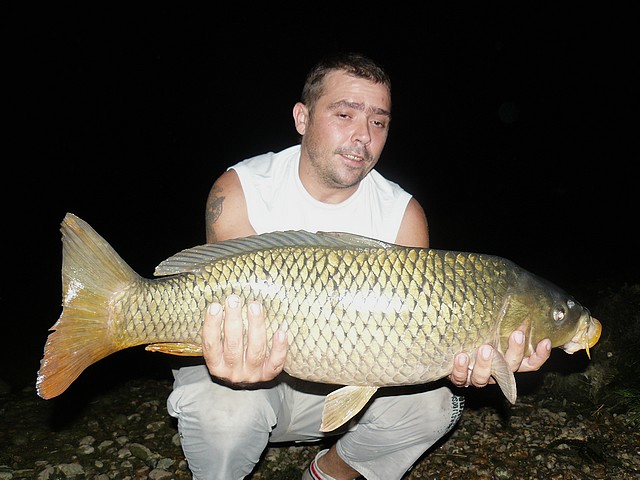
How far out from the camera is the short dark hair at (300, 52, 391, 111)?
2119 millimetres

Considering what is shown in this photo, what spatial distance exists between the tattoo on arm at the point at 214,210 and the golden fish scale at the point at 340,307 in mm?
552

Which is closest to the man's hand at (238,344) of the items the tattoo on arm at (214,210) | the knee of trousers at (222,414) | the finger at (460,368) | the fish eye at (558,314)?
the knee of trousers at (222,414)

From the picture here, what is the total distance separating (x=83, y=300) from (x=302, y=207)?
90 centimetres

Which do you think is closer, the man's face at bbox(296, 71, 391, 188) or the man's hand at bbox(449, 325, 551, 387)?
the man's hand at bbox(449, 325, 551, 387)

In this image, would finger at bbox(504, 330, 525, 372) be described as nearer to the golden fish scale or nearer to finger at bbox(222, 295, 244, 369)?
the golden fish scale

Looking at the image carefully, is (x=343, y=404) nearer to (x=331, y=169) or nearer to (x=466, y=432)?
(x=331, y=169)

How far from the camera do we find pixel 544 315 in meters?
1.69

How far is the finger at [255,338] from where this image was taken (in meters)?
1.48

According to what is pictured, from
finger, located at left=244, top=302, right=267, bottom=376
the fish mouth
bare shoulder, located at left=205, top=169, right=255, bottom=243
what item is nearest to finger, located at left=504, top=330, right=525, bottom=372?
the fish mouth

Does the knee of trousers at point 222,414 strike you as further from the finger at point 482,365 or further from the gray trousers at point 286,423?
the finger at point 482,365

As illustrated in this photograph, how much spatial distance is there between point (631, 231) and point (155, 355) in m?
8.52

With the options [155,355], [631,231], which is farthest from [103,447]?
[631,231]

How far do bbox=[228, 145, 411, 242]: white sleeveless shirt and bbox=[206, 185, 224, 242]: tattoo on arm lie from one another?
4.3 inches

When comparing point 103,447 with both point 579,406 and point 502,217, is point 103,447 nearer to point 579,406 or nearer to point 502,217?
point 579,406
